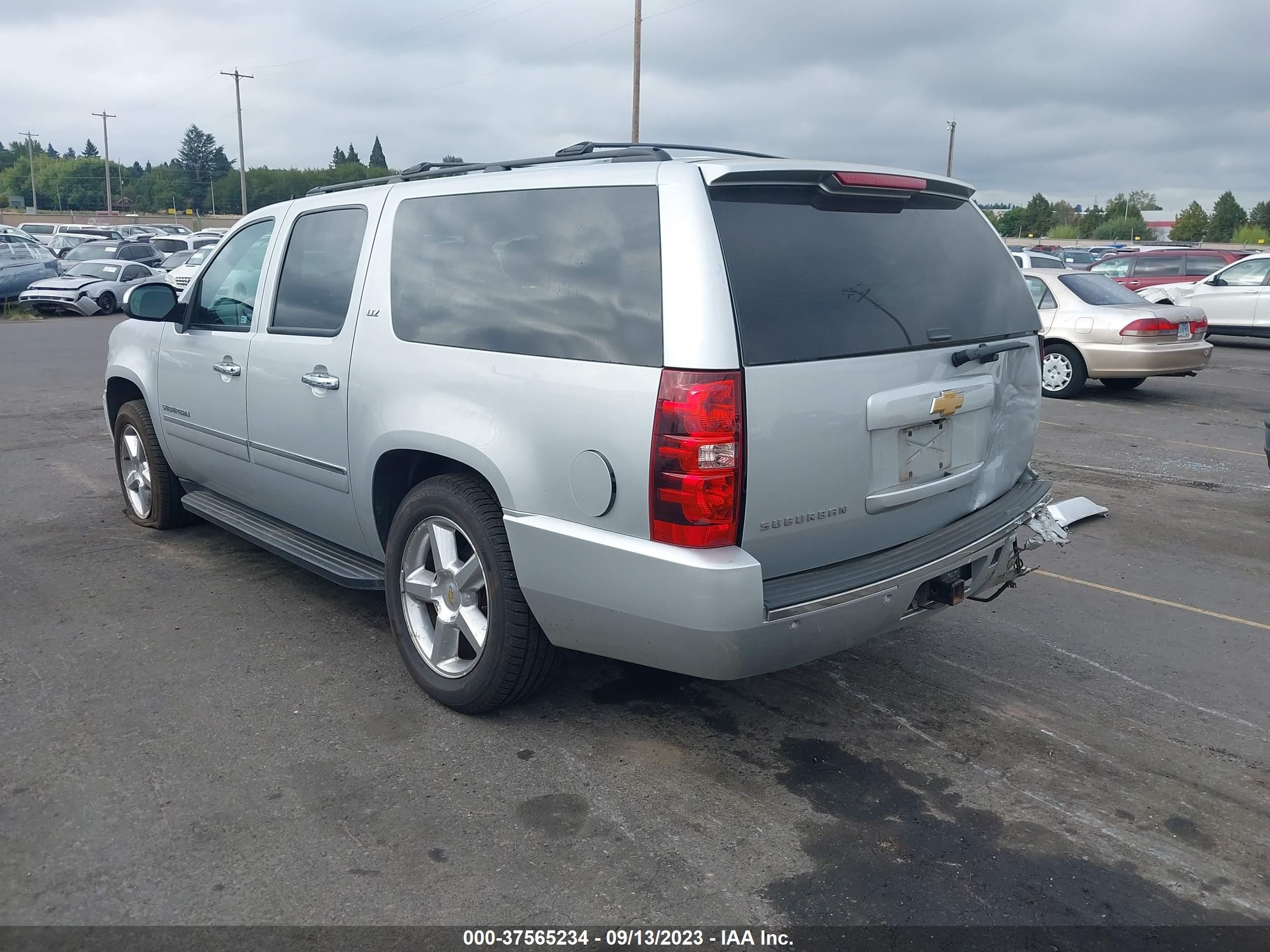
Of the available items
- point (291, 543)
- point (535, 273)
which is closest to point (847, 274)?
point (535, 273)

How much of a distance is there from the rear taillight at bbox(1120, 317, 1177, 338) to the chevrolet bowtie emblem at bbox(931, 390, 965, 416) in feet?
32.1

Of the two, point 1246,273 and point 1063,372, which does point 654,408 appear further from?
point 1246,273

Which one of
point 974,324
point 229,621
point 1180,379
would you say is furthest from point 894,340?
point 1180,379

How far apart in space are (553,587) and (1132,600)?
11.5ft

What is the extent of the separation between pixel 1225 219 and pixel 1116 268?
272 feet

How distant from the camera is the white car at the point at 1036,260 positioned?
17953 millimetres

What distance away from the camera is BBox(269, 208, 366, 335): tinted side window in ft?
14.4

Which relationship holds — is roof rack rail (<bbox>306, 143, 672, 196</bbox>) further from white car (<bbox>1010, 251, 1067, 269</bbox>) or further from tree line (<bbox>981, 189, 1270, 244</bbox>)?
tree line (<bbox>981, 189, 1270, 244</bbox>)

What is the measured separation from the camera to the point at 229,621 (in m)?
4.81

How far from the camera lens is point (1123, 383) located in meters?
13.7

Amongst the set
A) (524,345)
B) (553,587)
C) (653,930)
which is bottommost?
(653,930)

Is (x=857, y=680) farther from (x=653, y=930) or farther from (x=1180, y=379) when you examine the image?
(x=1180, y=379)

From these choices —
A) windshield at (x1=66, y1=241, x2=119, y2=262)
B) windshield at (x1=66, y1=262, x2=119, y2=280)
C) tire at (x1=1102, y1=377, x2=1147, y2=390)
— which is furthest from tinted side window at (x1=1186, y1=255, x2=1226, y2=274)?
windshield at (x1=66, y1=241, x2=119, y2=262)

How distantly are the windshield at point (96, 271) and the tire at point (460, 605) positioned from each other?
2549cm
